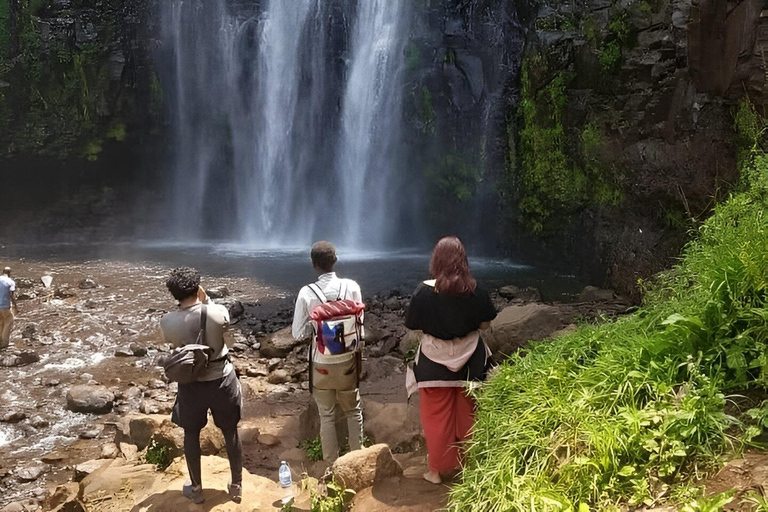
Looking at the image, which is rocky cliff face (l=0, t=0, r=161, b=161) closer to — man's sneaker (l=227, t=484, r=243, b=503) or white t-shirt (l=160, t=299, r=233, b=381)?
white t-shirt (l=160, t=299, r=233, b=381)

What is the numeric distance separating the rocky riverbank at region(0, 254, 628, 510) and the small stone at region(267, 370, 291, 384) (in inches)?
0.5

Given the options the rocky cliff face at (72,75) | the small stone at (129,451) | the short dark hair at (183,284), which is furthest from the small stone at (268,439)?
the rocky cliff face at (72,75)

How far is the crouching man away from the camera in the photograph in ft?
11.0

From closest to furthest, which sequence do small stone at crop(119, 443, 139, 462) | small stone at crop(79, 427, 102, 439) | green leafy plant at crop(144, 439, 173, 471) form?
green leafy plant at crop(144, 439, 173, 471), small stone at crop(119, 443, 139, 462), small stone at crop(79, 427, 102, 439)

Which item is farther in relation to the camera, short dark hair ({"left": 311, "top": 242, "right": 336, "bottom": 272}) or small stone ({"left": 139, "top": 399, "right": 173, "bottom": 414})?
small stone ({"left": 139, "top": 399, "right": 173, "bottom": 414})

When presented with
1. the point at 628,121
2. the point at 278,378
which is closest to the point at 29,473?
the point at 278,378

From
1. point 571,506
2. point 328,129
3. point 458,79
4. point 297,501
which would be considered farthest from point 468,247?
point 571,506

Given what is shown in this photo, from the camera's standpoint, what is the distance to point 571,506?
2.16 meters

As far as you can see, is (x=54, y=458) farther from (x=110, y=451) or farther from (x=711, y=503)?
(x=711, y=503)

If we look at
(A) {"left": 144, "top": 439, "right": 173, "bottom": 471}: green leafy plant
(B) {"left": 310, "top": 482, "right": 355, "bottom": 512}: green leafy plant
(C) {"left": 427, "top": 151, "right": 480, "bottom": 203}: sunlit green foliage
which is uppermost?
(C) {"left": 427, "top": 151, "right": 480, "bottom": 203}: sunlit green foliage

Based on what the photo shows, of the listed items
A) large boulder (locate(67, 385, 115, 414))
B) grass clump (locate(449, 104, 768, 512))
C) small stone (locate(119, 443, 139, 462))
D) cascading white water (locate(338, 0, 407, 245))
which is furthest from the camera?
cascading white water (locate(338, 0, 407, 245))

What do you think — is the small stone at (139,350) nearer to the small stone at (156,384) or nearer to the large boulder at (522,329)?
the small stone at (156,384)

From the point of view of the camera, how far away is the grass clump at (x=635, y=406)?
87.5 inches

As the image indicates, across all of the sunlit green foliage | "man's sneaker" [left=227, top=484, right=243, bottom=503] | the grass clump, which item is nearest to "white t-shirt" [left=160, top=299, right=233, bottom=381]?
"man's sneaker" [left=227, top=484, right=243, bottom=503]
